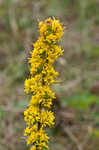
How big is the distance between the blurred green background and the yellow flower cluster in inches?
12.1

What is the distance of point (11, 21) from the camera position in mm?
8062

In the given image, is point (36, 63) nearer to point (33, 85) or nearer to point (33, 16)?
point (33, 85)

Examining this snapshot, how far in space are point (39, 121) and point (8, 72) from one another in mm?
4375

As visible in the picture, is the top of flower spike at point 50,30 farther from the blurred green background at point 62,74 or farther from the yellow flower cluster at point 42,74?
the blurred green background at point 62,74

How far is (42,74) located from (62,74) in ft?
13.6

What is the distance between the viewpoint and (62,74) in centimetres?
618

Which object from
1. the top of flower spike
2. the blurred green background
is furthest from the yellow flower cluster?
the blurred green background

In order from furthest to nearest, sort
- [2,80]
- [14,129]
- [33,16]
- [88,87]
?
[33,16], [2,80], [88,87], [14,129]

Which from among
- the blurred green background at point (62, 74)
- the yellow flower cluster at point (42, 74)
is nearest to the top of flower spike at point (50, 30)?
the yellow flower cluster at point (42, 74)

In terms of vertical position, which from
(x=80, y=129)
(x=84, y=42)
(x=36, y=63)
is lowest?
(x=36, y=63)

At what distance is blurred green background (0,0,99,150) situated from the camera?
4.34m

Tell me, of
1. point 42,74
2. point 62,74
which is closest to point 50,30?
point 42,74

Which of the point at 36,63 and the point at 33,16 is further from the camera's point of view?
the point at 33,16

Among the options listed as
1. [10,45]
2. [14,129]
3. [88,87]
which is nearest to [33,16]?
[10,45]
